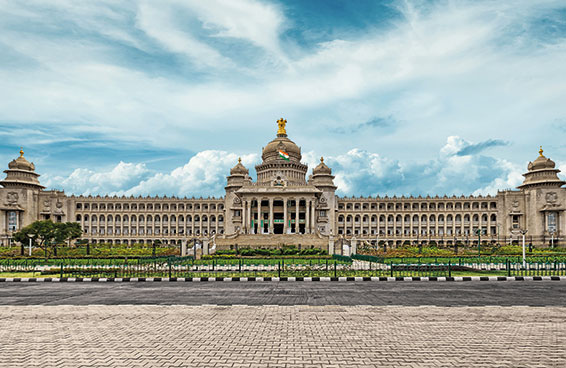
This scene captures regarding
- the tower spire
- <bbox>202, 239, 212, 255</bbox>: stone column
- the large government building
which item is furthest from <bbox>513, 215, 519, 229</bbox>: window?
<bbox>202, 239, 212, 255</bbox>: stone column

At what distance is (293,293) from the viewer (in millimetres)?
21016

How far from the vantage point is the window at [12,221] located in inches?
3792

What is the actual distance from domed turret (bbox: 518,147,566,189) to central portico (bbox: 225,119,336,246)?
3975 cm

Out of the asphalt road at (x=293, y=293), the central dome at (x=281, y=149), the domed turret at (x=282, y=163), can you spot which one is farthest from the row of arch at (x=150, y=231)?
the asphalt road at (x=293, y=293)

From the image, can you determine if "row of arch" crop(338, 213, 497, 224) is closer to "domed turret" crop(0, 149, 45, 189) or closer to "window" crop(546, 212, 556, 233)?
"window" crop(546, 212, 556, 233)

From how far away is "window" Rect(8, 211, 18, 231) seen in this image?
96.3 metres

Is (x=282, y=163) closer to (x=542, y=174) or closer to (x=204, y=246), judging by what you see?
(x=204, y=246)

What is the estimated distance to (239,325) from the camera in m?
13.1

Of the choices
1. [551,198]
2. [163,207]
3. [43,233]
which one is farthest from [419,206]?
[43,233]

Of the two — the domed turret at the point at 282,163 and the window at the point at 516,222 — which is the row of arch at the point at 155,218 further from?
the window at the point at 516,222

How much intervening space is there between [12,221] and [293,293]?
9325 cm

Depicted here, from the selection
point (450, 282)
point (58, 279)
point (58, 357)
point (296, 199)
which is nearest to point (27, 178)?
point (296, 199)

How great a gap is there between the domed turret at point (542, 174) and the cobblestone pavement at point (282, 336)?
90.4 m

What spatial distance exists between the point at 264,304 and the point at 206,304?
6.85 feet
